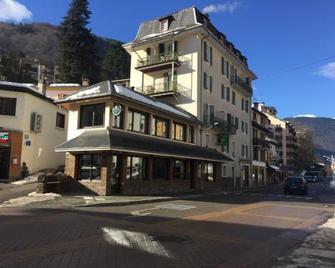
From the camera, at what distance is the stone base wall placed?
27538 mm

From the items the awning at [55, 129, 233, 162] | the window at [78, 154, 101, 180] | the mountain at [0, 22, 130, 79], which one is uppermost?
the mountain at [0, 22, 130, 79]

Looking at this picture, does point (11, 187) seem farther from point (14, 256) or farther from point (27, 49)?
point (27, 49)

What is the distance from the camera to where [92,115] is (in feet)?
91.5

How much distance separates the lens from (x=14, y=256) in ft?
28.1

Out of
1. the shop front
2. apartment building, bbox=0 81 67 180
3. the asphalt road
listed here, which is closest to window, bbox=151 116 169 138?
the shop front

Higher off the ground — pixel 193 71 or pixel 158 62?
pixel 158 62

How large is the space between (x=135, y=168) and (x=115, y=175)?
81.0 inches

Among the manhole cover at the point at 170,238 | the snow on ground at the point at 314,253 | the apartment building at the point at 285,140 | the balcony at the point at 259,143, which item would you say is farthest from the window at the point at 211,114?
the apartment building at the point at 285,140

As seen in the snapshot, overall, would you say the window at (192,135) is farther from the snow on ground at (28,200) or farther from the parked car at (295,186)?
the snow on ground at (28,200)

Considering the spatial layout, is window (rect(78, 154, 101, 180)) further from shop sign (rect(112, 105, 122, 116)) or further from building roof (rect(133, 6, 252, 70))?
building roof (rect(133, 6, 252, 70))

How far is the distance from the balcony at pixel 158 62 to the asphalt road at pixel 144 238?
25.0 metres

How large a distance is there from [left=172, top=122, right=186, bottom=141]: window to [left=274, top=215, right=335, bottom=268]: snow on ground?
72.9 ft

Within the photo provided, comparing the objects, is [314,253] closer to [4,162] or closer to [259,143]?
[4,162]

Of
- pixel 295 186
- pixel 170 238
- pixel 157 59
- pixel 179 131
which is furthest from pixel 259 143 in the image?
pixel 170 238
